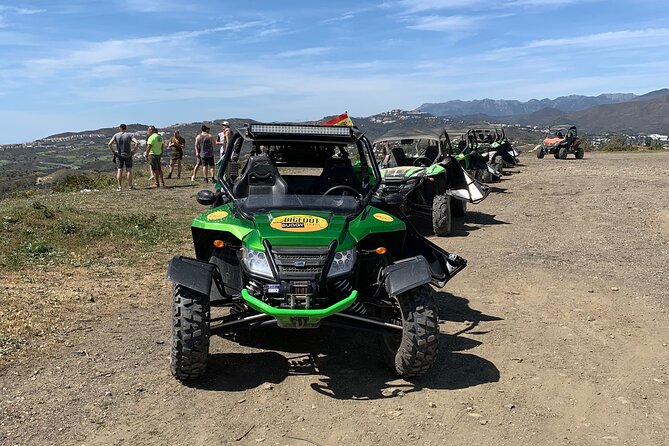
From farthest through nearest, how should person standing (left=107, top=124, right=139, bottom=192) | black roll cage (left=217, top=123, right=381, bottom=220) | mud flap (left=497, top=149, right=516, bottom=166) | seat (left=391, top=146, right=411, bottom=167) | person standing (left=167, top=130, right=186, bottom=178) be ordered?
mud flap (left=497, top=149, right=516, bottom=166) → person standing (left=167, top=130, right=186, bottom=178) → person standing (left=107, top=124, right=139, bottom=192) → seat (left=391, top=146, right=411, bottom=167) → black roll cage (left=217, top=123, right=381, bottom=220)

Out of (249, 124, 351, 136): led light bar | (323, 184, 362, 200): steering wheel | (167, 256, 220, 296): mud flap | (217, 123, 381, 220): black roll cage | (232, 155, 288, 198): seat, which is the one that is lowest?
(167, 256, 220, 296): mud flap

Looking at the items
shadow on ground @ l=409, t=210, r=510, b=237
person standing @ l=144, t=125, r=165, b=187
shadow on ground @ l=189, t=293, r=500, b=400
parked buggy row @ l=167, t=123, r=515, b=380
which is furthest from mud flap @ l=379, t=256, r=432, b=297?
person standing @ l=144, t=125, r=165, b=187

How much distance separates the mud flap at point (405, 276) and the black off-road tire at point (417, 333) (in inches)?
5.0

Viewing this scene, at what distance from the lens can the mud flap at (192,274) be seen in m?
4.58

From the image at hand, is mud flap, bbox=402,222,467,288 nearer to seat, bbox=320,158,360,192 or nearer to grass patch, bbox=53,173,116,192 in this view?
seat, bbox=320,158,360,192

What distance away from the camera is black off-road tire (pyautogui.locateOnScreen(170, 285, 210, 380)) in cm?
452

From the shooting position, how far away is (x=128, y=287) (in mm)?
7582

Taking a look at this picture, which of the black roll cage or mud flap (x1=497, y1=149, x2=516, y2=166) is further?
mud flap (x1=497, y1=149, x2=516, y2=166)

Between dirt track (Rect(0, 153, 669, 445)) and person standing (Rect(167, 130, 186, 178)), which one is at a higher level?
person standing (Rect(167, 130, 186, 178))

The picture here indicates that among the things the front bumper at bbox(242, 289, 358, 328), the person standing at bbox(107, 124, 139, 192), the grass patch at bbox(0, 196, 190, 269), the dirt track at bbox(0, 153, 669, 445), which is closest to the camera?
the dirt track at bbox(0, 153, 669, 445)

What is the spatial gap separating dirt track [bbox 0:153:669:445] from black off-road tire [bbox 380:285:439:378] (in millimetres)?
194

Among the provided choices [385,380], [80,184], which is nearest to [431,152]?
[385,380]

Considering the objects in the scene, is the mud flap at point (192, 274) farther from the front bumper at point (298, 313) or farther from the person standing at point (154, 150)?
the person standing at point (154, 150)

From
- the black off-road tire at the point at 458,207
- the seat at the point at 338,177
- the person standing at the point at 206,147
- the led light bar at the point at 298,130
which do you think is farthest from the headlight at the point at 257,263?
the person standing at the point at 206,147
